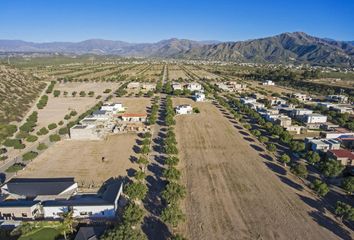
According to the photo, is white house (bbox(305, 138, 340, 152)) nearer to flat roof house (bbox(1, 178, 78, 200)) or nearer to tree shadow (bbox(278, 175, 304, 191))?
tree shadow (bbox(278, 175, 304, 191))

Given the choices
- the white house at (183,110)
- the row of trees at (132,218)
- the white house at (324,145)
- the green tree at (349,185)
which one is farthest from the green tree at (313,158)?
the white house at (183,110)

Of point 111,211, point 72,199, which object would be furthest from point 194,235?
point 72,199

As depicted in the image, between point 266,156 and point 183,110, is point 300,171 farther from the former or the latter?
point 183,110

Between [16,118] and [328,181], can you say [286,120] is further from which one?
[16,118]

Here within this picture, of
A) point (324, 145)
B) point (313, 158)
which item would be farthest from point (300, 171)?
point (324, 145)

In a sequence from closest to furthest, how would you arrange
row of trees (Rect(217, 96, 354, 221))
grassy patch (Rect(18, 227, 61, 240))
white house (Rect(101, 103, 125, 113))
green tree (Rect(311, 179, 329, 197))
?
grassy patch (Rect(18, 227, 61, 240)) → row of trees (Rect(217, 96, 354, 221)) → green tree (Rect(311, 179, 329, 197)) → white house (Rect(101, 103, 125, 113))

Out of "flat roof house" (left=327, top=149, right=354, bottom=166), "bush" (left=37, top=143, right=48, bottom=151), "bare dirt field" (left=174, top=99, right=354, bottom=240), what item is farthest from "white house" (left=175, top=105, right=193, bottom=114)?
"flat roof house" (left=327, top=149, right=354, bottom=166)

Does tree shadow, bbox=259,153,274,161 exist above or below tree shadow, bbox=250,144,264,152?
above
